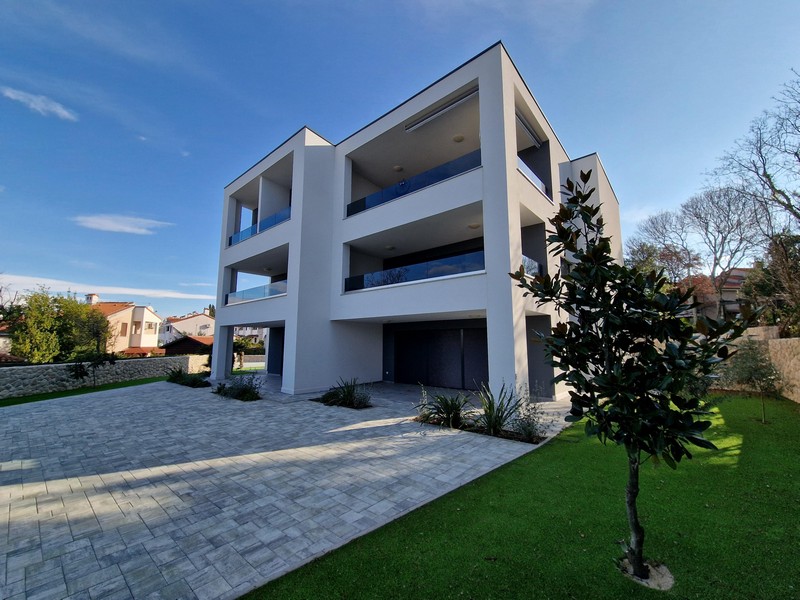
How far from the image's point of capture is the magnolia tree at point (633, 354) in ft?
7.13

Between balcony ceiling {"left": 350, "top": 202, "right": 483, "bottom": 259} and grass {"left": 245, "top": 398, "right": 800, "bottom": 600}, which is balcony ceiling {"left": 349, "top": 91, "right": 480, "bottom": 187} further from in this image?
grass {"left": 245, "top": 398, "right": 800, "bottom": 600}

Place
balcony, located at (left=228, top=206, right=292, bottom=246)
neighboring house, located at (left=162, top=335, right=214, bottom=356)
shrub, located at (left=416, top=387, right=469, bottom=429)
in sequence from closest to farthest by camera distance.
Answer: shrub, located at (left=416, top=387, right=469, bottom=429)
balcony, located at (left=228, top=206, right=292, bottom=246)
neighboring house, located at (left=162, top=335, right=214, bottom=356)

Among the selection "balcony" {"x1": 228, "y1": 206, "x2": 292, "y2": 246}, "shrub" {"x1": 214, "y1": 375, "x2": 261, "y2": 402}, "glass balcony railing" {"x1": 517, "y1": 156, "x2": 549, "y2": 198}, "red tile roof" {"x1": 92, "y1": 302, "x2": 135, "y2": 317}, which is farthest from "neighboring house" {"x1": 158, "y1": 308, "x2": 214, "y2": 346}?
"glass balcony railing" {"x1": 517, "y1": 156, "x2": 549, "y2": 198}

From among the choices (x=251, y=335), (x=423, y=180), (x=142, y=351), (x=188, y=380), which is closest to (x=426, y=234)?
(x=423, y=180)

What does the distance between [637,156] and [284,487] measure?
15.1 metres

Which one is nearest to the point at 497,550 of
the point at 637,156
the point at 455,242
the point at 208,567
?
the point at 208,567

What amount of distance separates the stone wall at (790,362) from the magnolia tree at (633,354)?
12245mm

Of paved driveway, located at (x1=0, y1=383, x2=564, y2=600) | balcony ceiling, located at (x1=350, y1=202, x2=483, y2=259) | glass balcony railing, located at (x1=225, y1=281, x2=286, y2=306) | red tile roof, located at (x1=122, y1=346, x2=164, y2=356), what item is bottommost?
paved driveway, located at (x1=0, y1=383, x2=564, y2=600)

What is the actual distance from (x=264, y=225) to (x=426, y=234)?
7.83 m

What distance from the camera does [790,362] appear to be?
398 inches

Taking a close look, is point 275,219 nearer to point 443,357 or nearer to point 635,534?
point 443,357

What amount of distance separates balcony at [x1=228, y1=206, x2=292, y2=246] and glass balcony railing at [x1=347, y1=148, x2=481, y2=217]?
9.19 feet

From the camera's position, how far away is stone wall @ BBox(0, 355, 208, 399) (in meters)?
13.9

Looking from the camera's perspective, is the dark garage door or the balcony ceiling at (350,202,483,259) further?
the dark garage door
